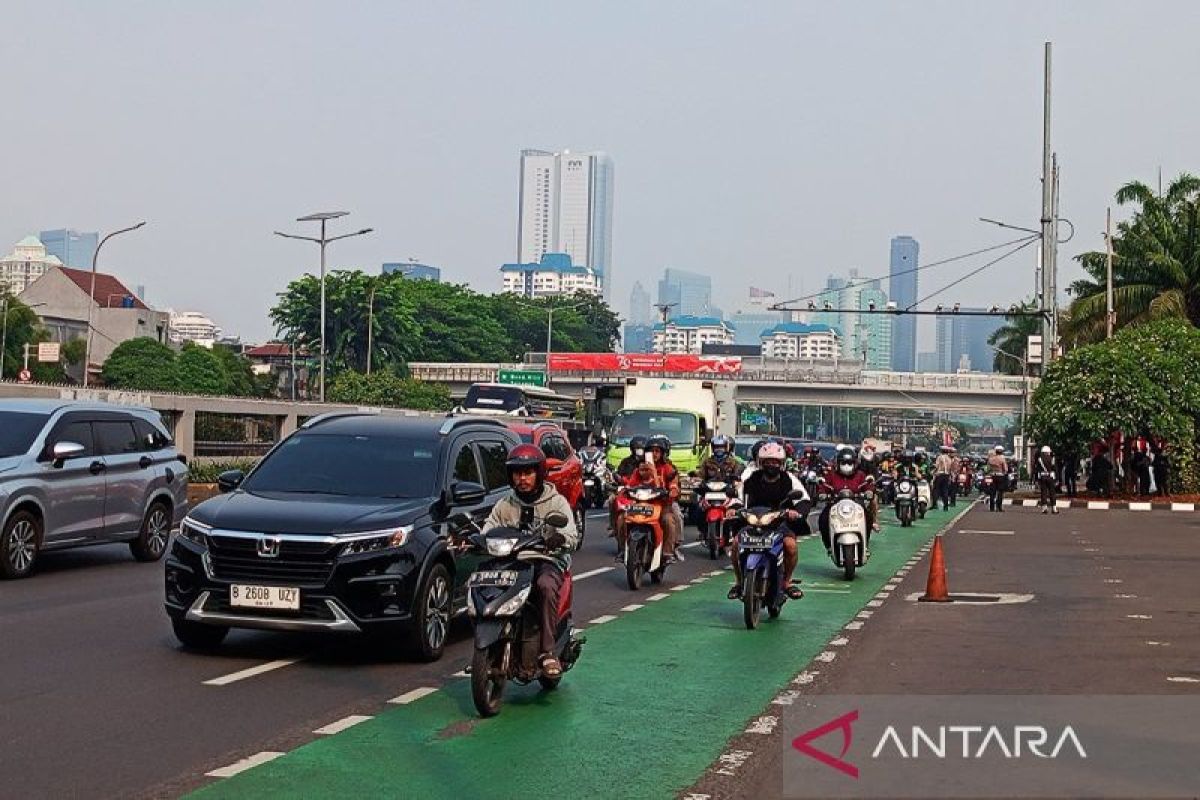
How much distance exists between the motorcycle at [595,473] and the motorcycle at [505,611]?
23.9 metres

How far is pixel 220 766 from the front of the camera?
26.6 feet

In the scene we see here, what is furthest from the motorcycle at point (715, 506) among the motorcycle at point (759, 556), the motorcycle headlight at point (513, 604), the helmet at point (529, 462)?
the motorcycle headlight at point (513, 604)

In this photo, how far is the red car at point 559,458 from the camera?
854 inches

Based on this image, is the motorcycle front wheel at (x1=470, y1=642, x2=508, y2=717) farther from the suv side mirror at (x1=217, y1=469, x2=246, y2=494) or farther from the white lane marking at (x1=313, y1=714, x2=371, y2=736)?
the suv side mirror at (x1=217, y1=469, x2=246, y2=494)

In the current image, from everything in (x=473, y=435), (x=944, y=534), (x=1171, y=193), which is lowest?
(x=944, y=534)

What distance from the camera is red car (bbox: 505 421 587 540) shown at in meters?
21.7

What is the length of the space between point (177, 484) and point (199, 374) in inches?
2938

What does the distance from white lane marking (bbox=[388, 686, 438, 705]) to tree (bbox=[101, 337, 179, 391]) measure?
80373 mm

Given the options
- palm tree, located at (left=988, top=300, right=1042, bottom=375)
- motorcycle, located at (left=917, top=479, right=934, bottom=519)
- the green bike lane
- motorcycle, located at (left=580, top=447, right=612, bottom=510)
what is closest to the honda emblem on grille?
the green bike lane

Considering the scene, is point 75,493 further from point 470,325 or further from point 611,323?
point 611,323

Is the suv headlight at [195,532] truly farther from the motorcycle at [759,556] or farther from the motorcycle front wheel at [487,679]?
the motorcycle at [759,556]

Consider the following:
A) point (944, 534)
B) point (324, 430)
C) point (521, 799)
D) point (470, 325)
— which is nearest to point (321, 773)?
point (521, 799)

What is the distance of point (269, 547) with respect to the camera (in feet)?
36.7

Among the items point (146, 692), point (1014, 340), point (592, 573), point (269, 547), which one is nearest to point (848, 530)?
point (592, 573)
